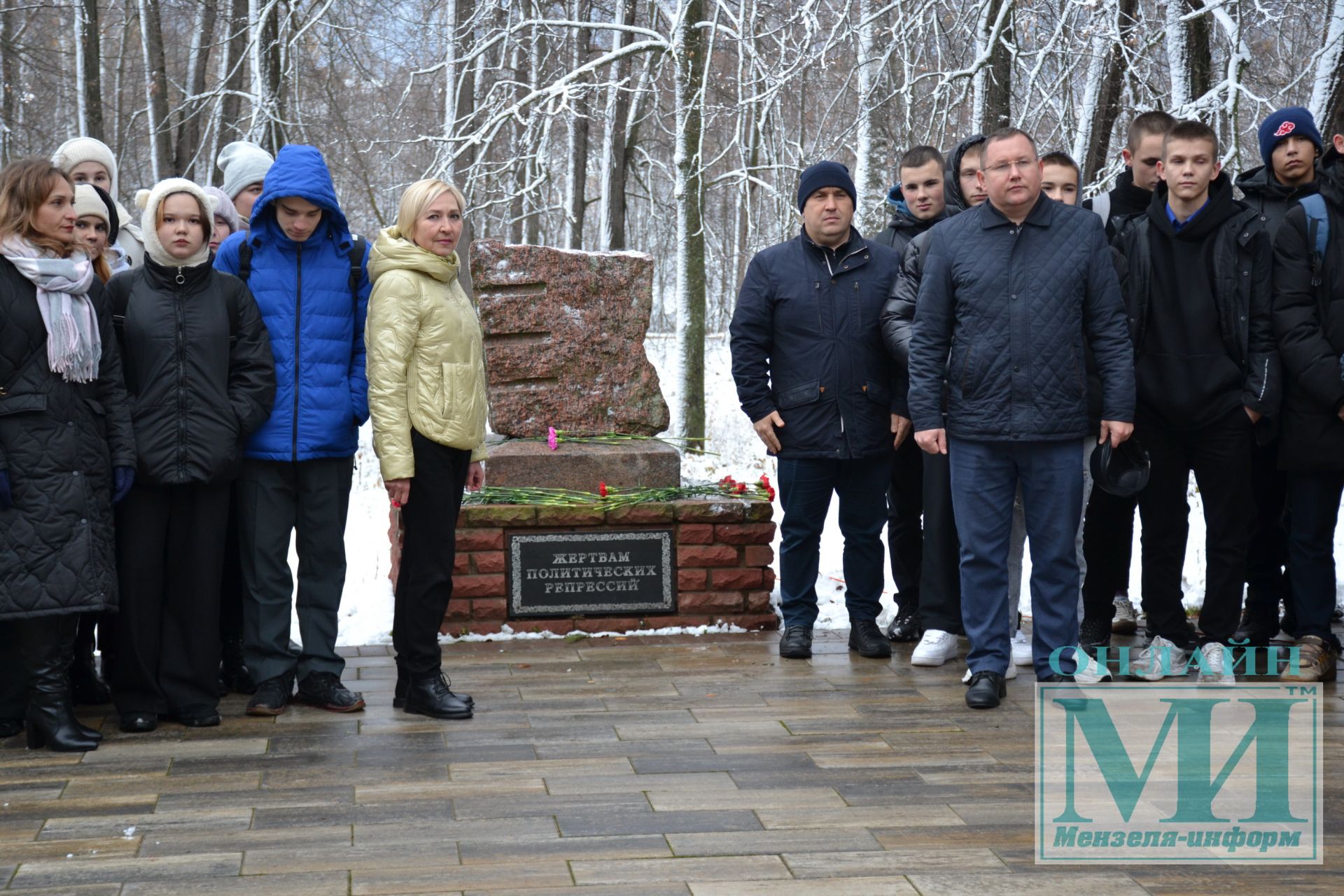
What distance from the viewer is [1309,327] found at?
16.6 feet

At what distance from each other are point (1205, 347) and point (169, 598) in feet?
13.0

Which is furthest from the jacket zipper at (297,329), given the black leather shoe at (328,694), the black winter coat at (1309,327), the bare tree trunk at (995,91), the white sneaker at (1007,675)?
the bare tree trunk at (995,91)

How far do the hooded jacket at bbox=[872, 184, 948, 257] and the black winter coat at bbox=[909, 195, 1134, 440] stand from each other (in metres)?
0.93

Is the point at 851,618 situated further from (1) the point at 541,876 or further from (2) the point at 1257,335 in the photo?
(1) the point at 541,876

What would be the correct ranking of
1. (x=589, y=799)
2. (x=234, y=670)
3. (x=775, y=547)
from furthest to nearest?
(x=775, y=547)
(x=234, y=670)
(x=589, y=799)

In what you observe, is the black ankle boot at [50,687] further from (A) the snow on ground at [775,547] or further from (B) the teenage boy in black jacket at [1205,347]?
(B) the teenage boy in black jacket at [1205,347]

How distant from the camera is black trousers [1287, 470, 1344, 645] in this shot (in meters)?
5.27

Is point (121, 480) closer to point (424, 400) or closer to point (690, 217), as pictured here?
point (424, 400)

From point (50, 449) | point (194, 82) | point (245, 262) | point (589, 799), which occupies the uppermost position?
point (194, 82)

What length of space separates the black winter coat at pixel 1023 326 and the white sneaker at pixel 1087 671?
0.92 m

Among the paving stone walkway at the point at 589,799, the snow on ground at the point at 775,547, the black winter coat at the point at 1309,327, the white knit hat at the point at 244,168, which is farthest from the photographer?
the snow on ground at the point at 775,547

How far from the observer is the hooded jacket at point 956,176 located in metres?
5.61

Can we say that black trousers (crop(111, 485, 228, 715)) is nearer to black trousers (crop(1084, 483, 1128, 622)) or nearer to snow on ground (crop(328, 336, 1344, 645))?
snow on ground (crop(328, 336, 1344, 645))

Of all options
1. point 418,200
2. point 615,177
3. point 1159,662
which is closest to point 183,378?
point 418,200
